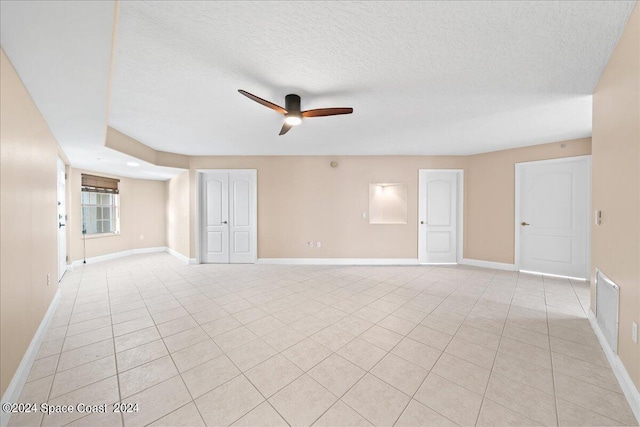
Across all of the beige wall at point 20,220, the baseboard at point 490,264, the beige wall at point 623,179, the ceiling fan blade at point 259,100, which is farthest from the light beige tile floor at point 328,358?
the ceiling fan blade at point 259,100

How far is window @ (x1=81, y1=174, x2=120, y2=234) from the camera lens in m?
5.48

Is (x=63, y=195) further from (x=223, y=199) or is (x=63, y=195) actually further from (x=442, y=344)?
(x=442, y=344)

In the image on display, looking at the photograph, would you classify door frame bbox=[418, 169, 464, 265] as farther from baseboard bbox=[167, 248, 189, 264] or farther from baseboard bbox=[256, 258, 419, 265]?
baseboard bbox=[167, 248, 189, 264]

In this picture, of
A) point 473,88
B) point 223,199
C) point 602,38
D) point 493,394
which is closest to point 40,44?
point 473,88

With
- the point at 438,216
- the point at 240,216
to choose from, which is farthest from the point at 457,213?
the point at 240,216

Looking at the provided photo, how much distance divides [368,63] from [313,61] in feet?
1.53

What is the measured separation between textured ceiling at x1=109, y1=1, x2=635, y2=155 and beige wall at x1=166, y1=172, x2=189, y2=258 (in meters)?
2.32

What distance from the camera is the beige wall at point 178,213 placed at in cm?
569

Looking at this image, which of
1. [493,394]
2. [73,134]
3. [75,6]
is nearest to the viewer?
[75,6]

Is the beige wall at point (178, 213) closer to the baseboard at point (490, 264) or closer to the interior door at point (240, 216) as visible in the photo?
the interior door at point (240, 216)

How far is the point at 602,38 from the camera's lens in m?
1.72

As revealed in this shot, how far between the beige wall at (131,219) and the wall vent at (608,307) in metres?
8.19

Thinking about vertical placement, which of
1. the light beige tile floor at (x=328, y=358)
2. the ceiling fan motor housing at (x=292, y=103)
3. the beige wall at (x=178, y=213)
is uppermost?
the ceiling fan motor housing at (x=292, y=103)

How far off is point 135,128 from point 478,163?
6.40m
